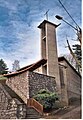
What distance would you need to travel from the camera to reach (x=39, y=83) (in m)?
4.85

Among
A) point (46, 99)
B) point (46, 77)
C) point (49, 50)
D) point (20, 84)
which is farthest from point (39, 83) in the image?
point (49, 50)

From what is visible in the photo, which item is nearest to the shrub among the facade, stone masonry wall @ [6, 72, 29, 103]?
the facade

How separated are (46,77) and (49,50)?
835mm

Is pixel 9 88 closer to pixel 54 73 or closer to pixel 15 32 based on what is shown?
pixel 54 73

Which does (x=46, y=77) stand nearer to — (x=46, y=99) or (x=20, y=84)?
(x=20, y=84)

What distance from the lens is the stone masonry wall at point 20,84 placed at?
4.60 meters

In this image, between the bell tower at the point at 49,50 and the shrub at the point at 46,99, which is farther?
the bell tower at the point at 49,50

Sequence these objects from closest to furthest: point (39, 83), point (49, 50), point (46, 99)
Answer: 1. point (46, 99)
2. point (39, 83)
3. point (49, 50)

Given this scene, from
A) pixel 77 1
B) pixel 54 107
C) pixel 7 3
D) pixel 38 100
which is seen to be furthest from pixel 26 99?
pixel 77 1

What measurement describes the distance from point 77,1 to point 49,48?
251 cm

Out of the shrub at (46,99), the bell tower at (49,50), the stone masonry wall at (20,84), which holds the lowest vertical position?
the shrub at (46,99)

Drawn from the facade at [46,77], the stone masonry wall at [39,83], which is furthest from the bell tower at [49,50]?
the stone masonry wall at [39,83]

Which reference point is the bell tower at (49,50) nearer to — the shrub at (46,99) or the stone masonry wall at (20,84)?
the stone masonry wall at (20,84)

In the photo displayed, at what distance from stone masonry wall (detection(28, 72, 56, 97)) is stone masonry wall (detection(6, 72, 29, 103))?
105 millimetres
